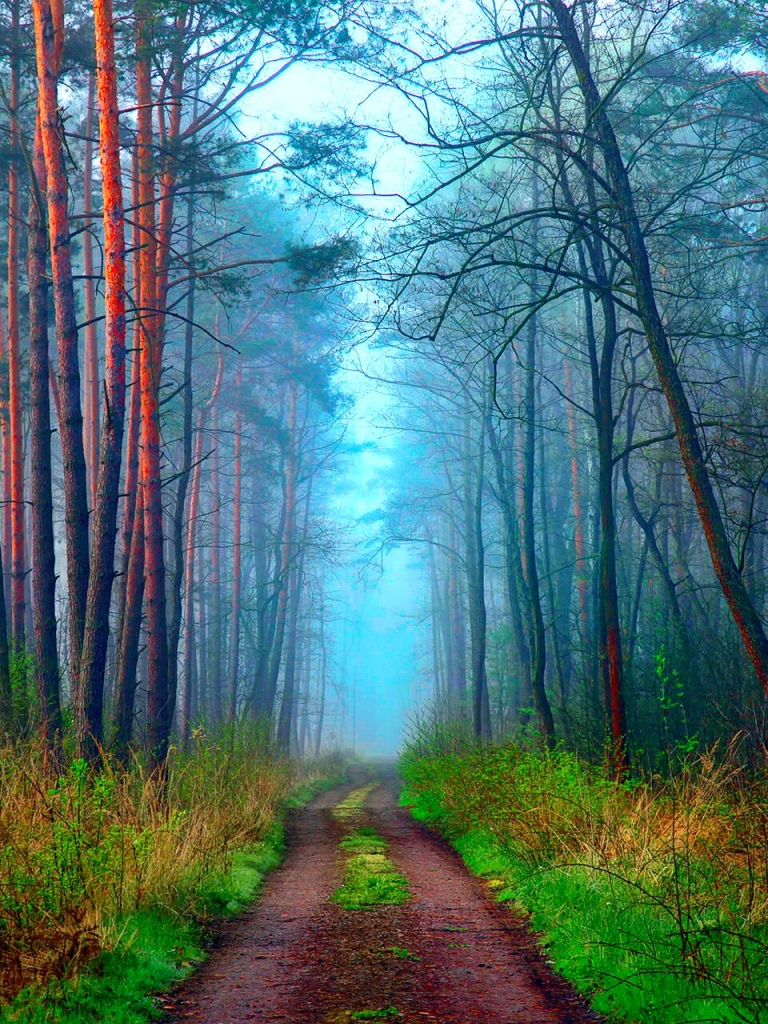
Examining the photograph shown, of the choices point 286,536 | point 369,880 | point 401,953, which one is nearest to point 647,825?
point 401,953

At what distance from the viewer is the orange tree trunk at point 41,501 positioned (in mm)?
11578

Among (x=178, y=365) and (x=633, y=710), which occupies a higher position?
(x=178, y=365)

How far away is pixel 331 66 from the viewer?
11.7m

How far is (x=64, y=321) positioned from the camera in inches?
414

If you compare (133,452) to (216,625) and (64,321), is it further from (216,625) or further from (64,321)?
(216,625)

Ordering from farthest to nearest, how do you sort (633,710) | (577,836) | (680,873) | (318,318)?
(318,318) < (633,710) < (577,836) < (680,873)


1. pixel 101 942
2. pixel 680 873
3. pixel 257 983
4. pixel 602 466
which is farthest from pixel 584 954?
pixel 602 466

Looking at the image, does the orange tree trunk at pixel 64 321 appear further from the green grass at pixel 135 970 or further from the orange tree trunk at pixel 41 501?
the green grass at pixel 135 970

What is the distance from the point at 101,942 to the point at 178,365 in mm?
23947

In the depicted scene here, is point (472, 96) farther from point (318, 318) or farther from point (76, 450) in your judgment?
point (318, 318)

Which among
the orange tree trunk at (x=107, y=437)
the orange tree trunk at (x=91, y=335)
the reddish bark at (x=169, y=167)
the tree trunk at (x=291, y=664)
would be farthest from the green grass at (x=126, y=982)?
the tree trunk at (x=291, y=664)

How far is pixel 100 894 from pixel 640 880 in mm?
3573

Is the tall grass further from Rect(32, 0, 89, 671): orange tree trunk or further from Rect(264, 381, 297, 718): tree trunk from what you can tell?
Rect(264, 381, 297, 718): tree trunk

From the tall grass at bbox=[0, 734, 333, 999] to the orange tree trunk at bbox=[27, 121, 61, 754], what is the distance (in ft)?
6.21
